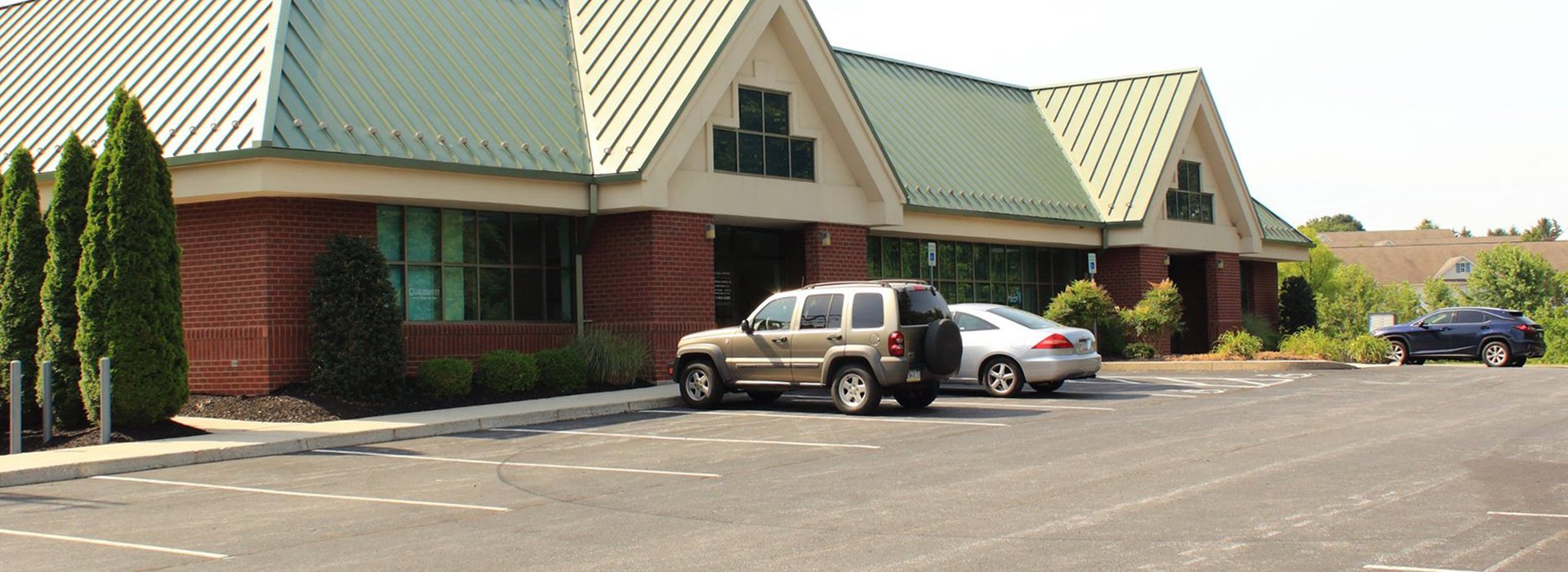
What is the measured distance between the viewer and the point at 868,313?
683 inches

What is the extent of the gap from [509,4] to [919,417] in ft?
41.2

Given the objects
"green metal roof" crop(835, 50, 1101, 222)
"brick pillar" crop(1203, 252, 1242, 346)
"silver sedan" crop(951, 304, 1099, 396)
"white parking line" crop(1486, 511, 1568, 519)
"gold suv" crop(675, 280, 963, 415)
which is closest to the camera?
"white parking line" crop(1486, 511, 1568, 519)

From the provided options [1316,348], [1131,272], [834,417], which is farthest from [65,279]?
[1316,348]

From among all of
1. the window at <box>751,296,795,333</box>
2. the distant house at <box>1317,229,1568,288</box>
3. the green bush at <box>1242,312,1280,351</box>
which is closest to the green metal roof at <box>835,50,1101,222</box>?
the green bush at <box>1242,312,1280,351</box>

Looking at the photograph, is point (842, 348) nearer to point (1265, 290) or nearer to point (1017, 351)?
point (1017, 351)

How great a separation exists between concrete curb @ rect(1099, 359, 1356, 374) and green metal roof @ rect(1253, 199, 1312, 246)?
39.5ft

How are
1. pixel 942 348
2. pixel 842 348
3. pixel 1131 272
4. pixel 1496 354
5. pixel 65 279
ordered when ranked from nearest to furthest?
pixel 65 279
pixel 942 348
pixel 842 348
pixel 1496 354
pixel 1131 272

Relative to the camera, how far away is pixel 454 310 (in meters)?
21.3

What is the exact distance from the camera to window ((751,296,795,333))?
1811cm

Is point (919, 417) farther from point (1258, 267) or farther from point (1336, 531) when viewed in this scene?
point (1258, 267)

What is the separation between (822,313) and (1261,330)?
77.2 feet

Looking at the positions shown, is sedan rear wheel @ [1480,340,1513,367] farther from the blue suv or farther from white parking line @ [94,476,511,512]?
white parking line @ [94,476,511,512]

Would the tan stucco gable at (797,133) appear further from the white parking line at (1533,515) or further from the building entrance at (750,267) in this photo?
the white parking line at (1533,515)

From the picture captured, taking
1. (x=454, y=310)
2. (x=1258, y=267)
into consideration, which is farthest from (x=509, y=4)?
(x=1258, y=267)
